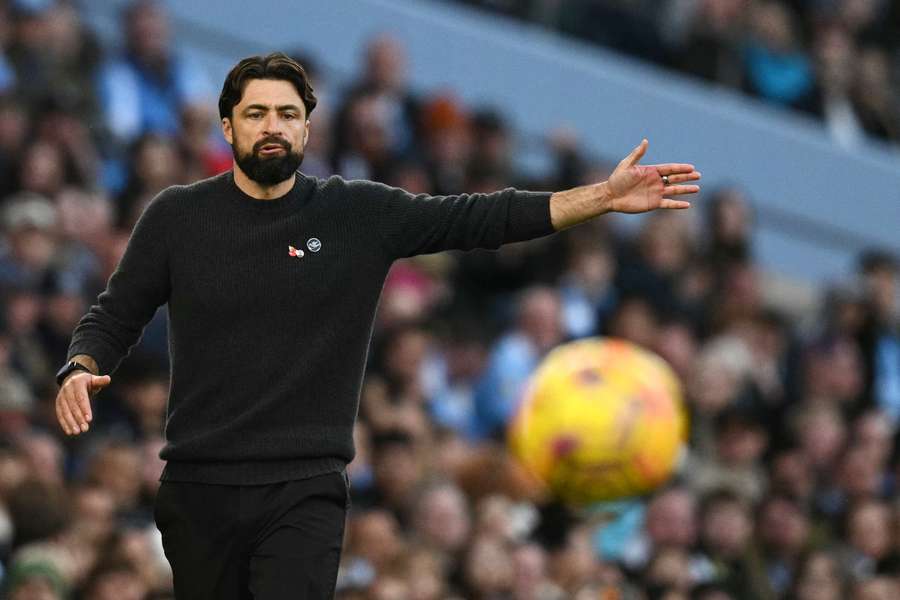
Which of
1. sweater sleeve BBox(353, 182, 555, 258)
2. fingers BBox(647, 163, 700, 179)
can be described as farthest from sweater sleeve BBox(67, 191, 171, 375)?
fingers BBox(647, 163, 700, 179)

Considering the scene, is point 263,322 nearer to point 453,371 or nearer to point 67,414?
point 67,414

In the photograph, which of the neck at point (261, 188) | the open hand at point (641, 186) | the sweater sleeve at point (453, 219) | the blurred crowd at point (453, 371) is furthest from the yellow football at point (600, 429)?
the neck at point (261, 188)

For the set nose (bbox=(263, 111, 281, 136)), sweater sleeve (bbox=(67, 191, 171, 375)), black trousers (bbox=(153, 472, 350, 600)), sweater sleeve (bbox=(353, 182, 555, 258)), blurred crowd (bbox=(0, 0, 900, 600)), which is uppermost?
nose (bbox=(263, 111, 281, 136))

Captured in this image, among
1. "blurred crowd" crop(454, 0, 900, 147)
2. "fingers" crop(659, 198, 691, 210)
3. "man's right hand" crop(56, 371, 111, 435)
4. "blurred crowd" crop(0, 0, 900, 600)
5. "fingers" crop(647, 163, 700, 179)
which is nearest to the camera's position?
"man's right hand" crop(56, 371, 111, 435)

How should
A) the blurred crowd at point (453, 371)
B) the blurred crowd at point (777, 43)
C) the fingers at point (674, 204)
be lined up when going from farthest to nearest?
the blurred crowd at point (777, 43), the blurred crowd at point (453, 371), the fingers at point (674, 204)

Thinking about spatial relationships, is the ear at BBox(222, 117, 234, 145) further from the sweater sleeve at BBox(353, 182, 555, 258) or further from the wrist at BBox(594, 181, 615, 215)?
the wrist at BBox(594, 181, 615, 215)

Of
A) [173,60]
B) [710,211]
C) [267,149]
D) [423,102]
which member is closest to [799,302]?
[710,211]

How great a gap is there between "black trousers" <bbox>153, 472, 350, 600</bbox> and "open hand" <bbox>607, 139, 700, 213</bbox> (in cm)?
114

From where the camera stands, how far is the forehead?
5801 millimetres

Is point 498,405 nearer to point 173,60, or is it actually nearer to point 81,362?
point 173,60

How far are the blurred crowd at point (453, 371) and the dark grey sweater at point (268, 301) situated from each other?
2.38m

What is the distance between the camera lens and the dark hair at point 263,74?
19.1 ft

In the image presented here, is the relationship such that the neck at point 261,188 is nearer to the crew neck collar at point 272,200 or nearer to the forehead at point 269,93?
the crew neck collar at point 272,200

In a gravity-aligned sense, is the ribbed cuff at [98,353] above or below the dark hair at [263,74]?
below
